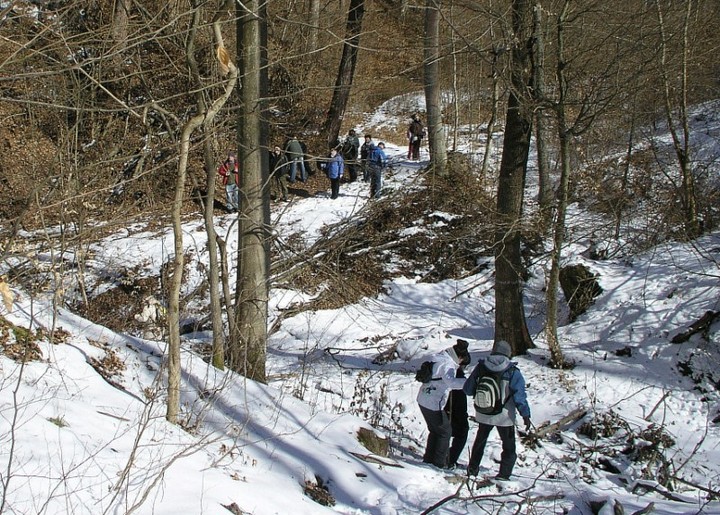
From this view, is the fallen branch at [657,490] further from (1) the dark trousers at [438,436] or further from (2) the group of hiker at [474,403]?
(1) the dark trousers at [438,436]

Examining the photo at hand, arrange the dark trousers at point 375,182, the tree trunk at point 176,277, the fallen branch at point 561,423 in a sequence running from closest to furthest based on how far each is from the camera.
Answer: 1. the tree trunk at point 176,277
2. the fallen branch at point 561,423
3. the dark trousers at point 375,182

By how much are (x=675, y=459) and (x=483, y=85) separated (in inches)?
715

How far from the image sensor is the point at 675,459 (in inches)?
309

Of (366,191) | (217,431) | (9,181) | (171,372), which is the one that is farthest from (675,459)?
(9,181)

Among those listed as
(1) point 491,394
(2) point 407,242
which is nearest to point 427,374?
(1) point 491,394

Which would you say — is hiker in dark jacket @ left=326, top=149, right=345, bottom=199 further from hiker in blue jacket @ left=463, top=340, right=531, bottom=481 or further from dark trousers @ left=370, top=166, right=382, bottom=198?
hiker in blue jacket @ left=463, top=340, right=531, bottom=481

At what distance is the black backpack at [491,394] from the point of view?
6.35 metres

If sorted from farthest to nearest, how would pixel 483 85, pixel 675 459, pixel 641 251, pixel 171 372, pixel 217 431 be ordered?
pixel 483 85 → pixel 641 251 → pixel 675 459 → pixel 217 431 → pixel 171 372

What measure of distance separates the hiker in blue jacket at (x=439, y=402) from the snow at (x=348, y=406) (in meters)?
0.34

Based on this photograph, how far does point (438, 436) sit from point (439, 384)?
0.58 meters

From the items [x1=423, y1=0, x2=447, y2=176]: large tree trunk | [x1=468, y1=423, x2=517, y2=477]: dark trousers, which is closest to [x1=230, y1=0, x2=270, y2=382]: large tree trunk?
[x1=468, y1=423, x2=517, y2=477]: dark trousers

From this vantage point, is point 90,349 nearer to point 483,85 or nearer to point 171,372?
point 171,372

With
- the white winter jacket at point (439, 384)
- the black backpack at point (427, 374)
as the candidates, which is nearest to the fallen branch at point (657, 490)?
the white winter jacket at point (439, 384)

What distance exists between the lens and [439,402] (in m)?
6.56
